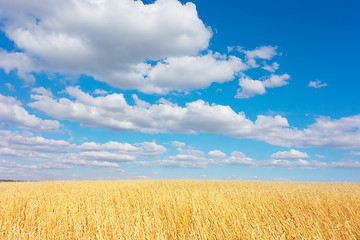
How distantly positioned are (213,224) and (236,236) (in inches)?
37.8

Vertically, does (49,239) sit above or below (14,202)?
below

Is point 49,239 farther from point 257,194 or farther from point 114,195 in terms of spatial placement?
point 257,194

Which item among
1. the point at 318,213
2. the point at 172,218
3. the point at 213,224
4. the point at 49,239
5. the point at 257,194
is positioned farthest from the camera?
the point at 257,194

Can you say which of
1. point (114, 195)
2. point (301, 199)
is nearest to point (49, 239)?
point (114, 195)

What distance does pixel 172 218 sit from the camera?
974 centimetres

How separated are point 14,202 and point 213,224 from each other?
9.26m

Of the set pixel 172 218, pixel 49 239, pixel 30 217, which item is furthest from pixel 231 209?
pixel 30 217

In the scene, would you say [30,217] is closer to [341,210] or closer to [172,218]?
[172,218]

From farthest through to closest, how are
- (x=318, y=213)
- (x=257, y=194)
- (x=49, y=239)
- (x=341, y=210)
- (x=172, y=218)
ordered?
1. (x=257, y=194)
2. (x=341, y=210)
3. (x=318, y=213)
4. (x=172, y=218)
5. (x=49, y=239)

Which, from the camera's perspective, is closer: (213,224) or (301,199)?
(213,224)

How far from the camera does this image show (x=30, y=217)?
9766 millimetres

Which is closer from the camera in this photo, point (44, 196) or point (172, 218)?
point (172, 218)

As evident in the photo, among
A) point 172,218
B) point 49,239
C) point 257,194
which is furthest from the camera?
point 257,194

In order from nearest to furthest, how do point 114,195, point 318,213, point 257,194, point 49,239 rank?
point 49,239
point 318,213
point 114,195
point 257,194
